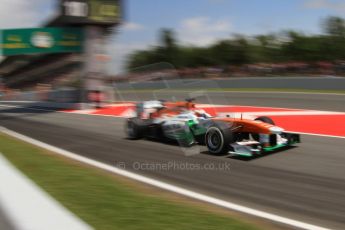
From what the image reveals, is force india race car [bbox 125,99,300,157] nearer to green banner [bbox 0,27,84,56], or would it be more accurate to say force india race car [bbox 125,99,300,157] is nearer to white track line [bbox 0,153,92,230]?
white track line [bbox 0,153,92,230]

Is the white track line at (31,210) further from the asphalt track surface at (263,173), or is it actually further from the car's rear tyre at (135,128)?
the car's rear tyre at (135,128)

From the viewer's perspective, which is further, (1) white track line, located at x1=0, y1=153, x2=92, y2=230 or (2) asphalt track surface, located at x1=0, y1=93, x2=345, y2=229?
(2) asphalt track surface, located at x1=0, y1=93, x2=345, y2=229

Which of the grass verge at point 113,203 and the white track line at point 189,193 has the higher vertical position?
the grass verge at point 113,203

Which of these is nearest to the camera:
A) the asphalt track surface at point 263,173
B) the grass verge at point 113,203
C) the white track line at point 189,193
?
the grass verge at point 113,203

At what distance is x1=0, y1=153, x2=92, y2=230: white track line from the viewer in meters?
1.68

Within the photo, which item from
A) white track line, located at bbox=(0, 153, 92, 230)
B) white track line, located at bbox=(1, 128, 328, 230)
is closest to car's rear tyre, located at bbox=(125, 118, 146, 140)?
white track line, located at bbox=(1, 128, 328, 230)

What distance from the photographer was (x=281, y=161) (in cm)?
602

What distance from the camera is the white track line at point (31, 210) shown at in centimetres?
168

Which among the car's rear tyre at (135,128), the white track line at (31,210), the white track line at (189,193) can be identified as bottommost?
the white track line at (189,193)

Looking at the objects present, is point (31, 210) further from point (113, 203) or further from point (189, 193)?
point (189, 193)

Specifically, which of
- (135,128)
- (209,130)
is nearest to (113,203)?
(209,130)

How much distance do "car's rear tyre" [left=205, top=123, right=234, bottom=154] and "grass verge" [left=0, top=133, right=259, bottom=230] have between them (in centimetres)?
188

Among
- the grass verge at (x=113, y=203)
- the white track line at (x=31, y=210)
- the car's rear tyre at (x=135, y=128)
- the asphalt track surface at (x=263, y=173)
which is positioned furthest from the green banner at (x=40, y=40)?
the white track line at (x=31, y=210)

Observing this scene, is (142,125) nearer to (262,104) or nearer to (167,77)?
(167,77)
